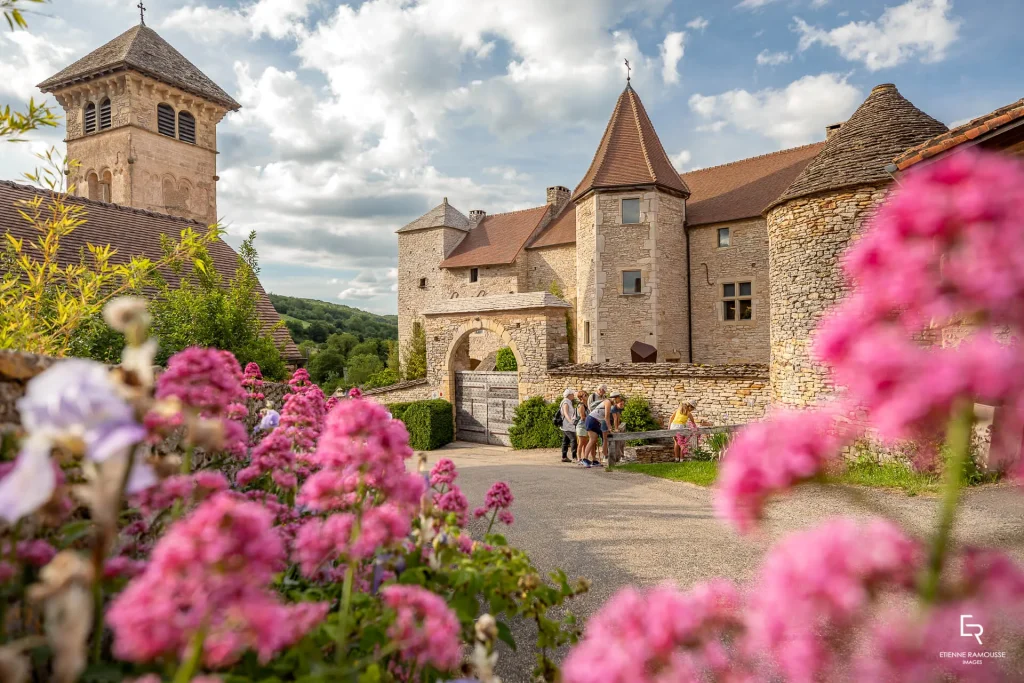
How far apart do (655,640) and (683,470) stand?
9590mm

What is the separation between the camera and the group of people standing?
11336mm

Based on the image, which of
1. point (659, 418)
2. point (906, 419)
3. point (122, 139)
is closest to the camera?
point (906, 419)

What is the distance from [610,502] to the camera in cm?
774

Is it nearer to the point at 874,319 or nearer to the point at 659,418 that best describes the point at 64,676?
the point at 874,319

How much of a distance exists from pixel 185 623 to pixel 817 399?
11.7m

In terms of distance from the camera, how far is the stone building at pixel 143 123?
26.1 m

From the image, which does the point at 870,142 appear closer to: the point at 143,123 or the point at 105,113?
the point at 143,123

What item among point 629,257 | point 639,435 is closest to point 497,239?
point 629,257

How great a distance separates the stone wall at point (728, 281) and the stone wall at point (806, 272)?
27.6 feet

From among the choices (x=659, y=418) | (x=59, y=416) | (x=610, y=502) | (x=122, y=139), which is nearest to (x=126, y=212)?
(x=610, y=502)

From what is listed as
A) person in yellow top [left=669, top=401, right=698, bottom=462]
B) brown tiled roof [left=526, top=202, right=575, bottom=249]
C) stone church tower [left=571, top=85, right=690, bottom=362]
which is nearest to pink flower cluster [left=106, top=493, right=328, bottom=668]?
person in yellow top [left=669, top=401, right=698, bottom=462]

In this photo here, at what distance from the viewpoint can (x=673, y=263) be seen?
20.4 metres

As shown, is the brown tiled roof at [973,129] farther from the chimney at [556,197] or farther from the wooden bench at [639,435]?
the chimney at [556,197]

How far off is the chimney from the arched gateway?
14022mm
